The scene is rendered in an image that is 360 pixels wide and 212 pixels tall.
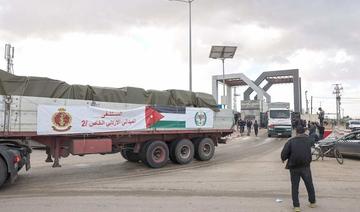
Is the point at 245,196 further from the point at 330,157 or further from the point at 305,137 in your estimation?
the point at 330,157

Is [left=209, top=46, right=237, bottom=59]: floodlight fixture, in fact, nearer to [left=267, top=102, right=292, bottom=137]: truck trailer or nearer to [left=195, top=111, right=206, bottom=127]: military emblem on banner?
[left=267, top=102, right=292, bottom=137]: truck trailer

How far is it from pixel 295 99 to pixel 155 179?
6517cm

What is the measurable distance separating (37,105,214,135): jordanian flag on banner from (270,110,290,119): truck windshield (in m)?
22.0

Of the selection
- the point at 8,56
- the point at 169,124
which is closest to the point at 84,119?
the point at 169,124

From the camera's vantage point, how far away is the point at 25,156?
449 inches

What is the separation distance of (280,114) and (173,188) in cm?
2916

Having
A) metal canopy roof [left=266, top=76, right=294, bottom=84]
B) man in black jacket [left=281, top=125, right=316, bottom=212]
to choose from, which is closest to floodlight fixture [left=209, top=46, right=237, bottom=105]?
man in black jacket [left=281, top=125, right=316, bottom=212]

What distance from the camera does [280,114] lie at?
37.8 metres

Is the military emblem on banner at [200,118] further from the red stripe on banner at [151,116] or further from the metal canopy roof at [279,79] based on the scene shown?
the metal canopy roof at [279,79]

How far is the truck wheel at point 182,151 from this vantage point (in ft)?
50.4

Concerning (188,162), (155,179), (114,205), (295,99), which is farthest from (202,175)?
(295,99)

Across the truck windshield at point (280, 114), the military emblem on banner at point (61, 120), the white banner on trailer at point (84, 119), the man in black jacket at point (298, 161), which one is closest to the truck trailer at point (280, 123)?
the truck windshield at point (280, 114)

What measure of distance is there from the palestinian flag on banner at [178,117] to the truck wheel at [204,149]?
67cm

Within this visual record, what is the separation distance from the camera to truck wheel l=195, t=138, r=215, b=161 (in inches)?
648
